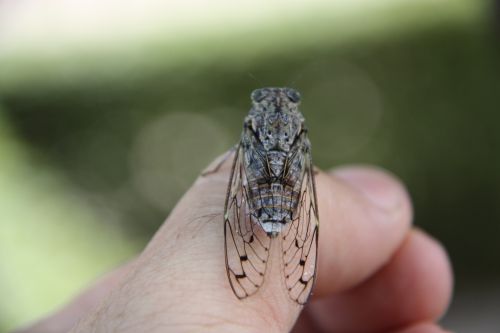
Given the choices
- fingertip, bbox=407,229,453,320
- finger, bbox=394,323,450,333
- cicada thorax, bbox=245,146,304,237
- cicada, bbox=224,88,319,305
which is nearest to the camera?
cicada, bbox=224,88,319,305

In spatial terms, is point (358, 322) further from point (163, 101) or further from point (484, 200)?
point (163, 101)

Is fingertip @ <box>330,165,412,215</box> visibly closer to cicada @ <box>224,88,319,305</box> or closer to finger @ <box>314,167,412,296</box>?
finger @ <box>314,167,412,296</box>

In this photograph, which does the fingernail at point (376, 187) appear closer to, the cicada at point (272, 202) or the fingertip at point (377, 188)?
the fingertip at point (377, 188)

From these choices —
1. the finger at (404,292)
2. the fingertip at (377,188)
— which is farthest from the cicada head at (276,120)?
the finger at (404,292)

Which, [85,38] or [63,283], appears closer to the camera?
[63,283]

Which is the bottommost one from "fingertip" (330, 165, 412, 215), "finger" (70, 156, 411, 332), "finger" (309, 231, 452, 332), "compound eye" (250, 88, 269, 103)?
"finger" (309, 231, 452, 332)

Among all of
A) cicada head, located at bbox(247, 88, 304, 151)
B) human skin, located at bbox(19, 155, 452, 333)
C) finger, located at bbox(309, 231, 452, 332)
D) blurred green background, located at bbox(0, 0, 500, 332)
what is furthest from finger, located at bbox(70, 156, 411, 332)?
blurred green background, located at bbox(0, 0, 500, 332)

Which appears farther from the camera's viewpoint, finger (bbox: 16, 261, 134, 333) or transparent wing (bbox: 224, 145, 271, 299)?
finger (bbox: 16, 261, 134, 333)

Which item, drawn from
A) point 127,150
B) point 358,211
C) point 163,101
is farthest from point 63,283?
point 358,211
